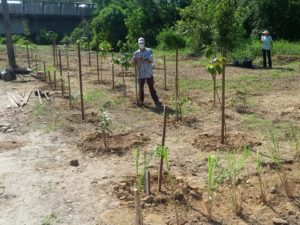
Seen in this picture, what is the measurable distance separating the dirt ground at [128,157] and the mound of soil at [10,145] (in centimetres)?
1

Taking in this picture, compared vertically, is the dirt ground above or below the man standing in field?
below

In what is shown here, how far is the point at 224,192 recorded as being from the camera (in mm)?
4887

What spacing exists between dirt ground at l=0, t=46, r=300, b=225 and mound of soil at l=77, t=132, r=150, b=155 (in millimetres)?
15

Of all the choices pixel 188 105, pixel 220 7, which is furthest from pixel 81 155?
pixel 220 7

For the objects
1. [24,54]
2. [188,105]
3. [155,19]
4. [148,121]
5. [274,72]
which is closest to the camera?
[148,121]

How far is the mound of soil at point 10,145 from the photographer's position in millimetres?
6707

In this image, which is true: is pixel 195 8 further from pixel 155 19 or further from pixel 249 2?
pixel 155 19

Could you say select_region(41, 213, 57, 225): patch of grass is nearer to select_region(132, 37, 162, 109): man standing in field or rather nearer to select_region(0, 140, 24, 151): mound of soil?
select_region(0, 140, 24, 151): mound of soil

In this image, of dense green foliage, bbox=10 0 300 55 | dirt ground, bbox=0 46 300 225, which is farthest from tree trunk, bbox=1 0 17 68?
dirt ground, bbox=0 46 300 225

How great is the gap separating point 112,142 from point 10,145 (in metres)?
1.59

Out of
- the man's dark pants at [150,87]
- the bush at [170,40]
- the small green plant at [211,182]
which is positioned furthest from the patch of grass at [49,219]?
the bush at [170,40]

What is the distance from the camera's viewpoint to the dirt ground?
452 cm

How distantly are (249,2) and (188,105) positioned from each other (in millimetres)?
16404

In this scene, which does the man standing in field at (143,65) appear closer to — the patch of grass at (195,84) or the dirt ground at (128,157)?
the dirt ground at (128,157)
